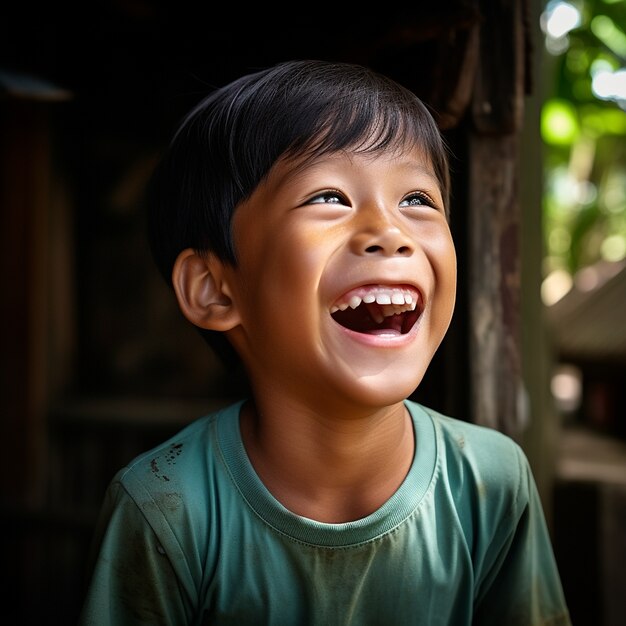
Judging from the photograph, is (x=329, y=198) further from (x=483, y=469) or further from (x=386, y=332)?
(x=483, y=469)

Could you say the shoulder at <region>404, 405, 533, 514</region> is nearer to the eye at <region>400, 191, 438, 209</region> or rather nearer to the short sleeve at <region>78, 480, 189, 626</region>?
the eye at <region>400, 191, 438, 209</region>

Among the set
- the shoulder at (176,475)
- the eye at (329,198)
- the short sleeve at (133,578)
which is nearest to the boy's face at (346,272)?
the eye at (329,198)

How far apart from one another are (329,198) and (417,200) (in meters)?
0.19

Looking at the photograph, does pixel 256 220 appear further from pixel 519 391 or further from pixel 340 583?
pixel 519 391

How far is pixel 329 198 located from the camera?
4.47ft

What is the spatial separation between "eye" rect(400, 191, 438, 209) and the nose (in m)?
0.09

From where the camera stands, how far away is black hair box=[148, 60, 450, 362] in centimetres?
139

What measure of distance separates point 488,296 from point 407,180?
55cm

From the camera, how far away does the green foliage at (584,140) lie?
3688 mm

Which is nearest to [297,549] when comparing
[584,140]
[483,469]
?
[483,469]

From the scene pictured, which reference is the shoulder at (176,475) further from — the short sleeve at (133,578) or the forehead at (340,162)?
the forehead at (340,162)

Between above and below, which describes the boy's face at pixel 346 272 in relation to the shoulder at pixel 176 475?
above

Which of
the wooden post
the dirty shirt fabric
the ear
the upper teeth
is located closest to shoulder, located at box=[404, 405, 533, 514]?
the dirty shirt fabric

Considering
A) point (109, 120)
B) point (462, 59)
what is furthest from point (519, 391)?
point (109, 120)
